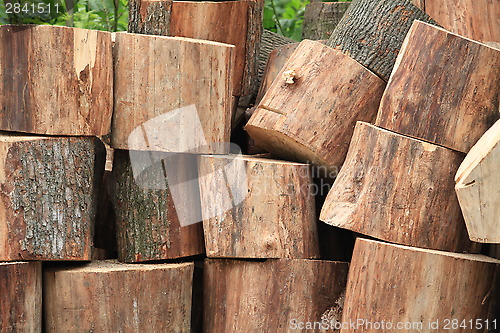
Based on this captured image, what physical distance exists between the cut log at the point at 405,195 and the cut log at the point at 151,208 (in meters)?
0.73

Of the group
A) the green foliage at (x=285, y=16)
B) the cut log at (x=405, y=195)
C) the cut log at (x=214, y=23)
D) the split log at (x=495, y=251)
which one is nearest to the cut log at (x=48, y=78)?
the cut log at (x=214, y=23)

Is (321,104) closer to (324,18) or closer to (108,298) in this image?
(108,298)

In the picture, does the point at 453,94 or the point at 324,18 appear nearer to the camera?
the point at 453,94

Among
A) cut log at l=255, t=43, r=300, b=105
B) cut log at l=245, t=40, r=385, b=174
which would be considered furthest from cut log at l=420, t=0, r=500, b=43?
cut log at l=255, t=43, r=300, b=105

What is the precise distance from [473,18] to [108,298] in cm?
204

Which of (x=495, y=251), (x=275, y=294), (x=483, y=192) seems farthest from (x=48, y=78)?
(x=495, y=251)

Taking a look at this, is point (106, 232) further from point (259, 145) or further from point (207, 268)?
point (259, 145)

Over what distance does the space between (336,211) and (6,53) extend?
4.89ft

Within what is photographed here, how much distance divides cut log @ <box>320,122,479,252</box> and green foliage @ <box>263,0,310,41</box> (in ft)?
8.60

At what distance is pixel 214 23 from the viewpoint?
3.22m

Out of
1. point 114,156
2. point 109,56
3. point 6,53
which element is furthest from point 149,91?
point 6,53

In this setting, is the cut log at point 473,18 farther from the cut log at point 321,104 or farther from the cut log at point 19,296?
the cut log at point 19,296

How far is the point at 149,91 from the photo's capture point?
2.71 metres

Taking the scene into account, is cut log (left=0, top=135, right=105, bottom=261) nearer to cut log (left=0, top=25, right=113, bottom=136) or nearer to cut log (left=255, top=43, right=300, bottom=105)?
cut log (left=0, top=25, right=113, bottom=136)
